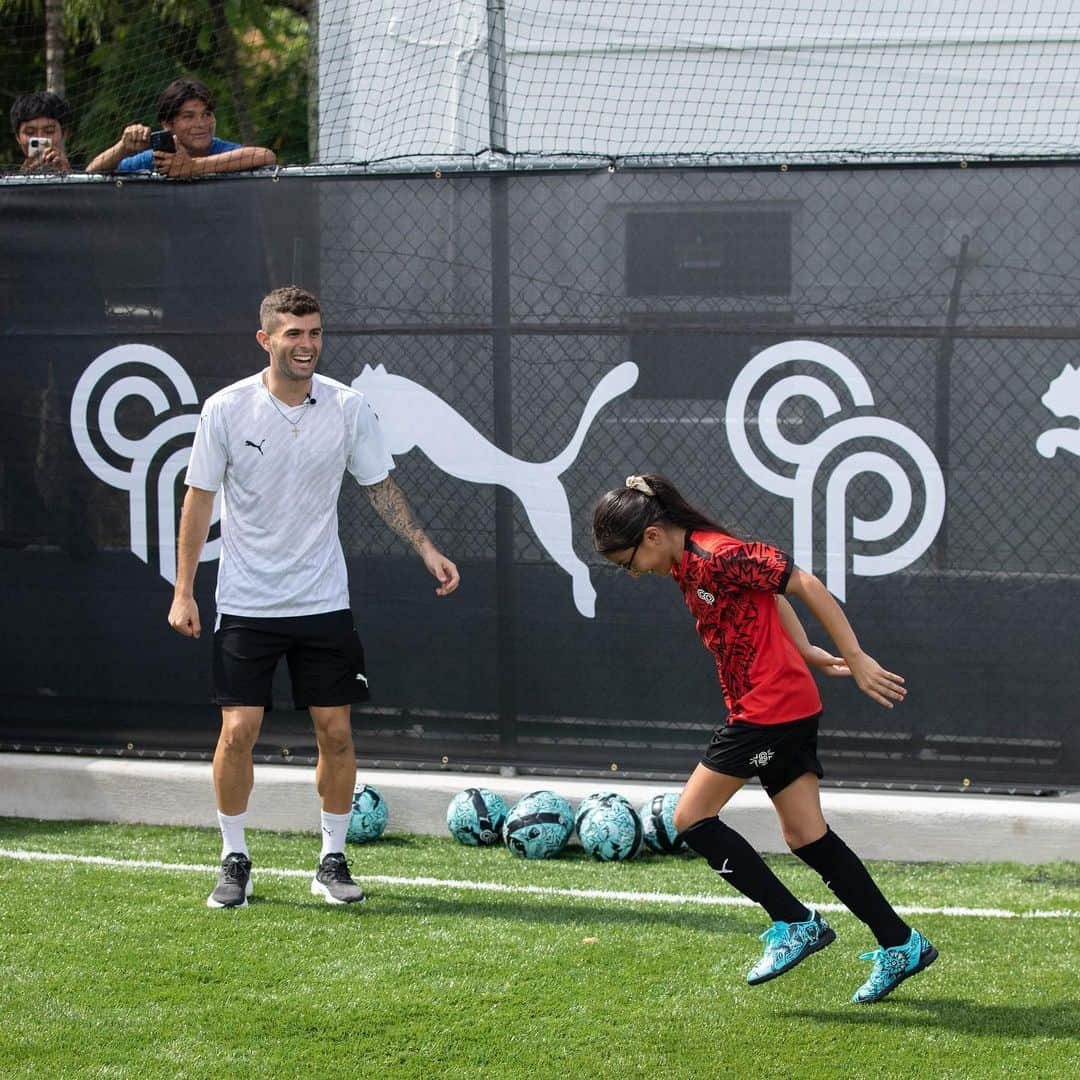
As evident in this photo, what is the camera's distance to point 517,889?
18.0ft

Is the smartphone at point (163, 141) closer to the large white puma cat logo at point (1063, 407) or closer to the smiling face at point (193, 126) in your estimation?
the smiling face at point (193, 126)

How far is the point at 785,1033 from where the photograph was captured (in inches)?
157

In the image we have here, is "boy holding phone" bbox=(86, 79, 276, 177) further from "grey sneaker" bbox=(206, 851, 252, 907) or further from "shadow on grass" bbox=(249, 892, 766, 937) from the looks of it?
"shadow on grass" bbox=(249, 892, 766, 937)

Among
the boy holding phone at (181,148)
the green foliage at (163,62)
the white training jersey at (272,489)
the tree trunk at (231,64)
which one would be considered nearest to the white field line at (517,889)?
the white training jersey at (272,489)

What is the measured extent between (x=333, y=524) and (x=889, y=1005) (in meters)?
2.45

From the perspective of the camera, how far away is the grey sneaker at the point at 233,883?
16.9 feet

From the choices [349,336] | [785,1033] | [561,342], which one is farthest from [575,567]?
[785,1033]

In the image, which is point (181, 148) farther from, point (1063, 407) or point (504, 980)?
point (504, 980)

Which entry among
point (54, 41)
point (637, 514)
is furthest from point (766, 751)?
point (54, 41)

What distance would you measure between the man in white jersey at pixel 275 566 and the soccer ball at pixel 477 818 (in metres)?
Answer: 0.85

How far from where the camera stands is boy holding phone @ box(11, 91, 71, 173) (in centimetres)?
701

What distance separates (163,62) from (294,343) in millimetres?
7353

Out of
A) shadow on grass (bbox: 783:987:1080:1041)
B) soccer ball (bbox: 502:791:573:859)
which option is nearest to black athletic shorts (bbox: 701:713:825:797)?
shadow on grass (bbox: 783:987:1080:1041)

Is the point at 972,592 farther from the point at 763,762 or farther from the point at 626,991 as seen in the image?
the point at 626,991
